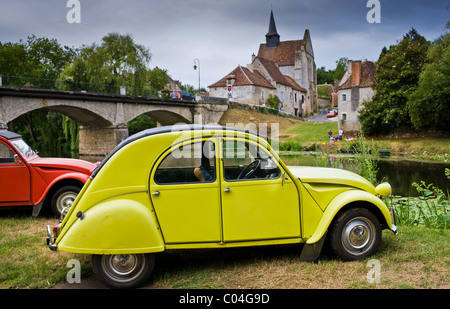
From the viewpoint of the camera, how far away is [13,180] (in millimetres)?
7293

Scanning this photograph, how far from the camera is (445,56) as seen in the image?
2881 cm

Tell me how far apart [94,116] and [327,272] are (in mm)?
37201

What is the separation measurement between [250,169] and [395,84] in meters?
34.7

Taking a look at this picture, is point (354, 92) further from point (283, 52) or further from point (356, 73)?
point (283, 52)

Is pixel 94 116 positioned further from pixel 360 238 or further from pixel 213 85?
pixel 360 238

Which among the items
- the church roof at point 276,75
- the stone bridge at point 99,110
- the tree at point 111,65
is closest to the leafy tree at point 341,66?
the church roof at point 276,75

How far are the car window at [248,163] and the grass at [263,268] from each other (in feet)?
3.60

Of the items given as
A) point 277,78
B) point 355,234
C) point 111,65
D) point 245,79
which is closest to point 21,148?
point 355,234

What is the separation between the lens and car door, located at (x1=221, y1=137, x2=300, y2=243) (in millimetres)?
4344

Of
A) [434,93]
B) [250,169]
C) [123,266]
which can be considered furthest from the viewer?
[434,93]

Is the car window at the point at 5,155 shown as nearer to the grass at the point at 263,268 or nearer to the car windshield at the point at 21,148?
the car windshield at the point at 21,148

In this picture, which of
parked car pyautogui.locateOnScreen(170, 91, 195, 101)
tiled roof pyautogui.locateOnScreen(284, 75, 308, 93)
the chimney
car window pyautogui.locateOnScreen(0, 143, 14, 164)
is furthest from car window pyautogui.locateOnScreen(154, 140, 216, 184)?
tiled roof pyautogui.locateOnScreen(284, 75, 308, 93)

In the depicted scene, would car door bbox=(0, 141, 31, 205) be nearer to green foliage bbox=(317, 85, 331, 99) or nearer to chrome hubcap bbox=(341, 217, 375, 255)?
chrome hubcap bbox=(341, 217, 375, 255)

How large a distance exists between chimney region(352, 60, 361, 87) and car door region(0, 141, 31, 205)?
44.4 m
